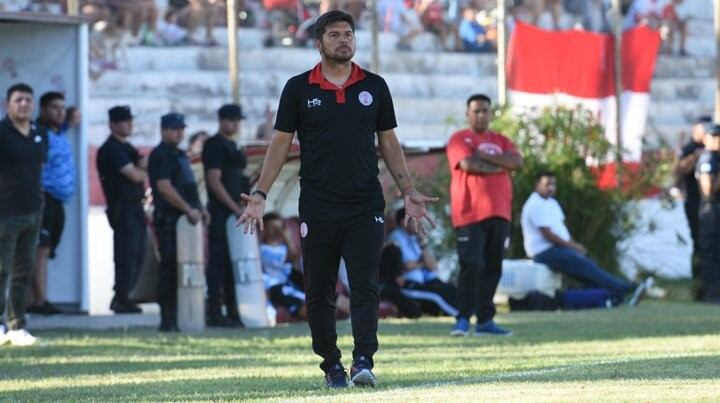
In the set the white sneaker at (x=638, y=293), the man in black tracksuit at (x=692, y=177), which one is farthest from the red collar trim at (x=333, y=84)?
the man in black tracksuit at (x=692, y=177)

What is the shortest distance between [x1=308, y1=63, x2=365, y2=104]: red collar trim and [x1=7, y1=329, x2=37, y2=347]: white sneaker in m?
4.98

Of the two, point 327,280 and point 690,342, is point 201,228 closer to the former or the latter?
point 690,342

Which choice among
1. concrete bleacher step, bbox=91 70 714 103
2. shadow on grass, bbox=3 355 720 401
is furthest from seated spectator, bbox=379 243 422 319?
shadow on grass, bbox=3 355 720 401

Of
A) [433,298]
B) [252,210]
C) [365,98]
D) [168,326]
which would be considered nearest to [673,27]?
[433,298]

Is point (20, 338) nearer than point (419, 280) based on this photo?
Yes

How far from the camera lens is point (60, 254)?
53.9 feet

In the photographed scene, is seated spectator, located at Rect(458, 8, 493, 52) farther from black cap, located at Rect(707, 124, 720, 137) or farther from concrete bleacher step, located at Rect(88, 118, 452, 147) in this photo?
black cap, located at Rect(707, 124, 720, 137)

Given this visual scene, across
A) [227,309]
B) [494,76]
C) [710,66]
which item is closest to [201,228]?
[227,309]

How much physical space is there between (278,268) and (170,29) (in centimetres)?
708

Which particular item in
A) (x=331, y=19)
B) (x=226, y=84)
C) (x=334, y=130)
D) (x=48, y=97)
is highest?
(x=331, y=19)

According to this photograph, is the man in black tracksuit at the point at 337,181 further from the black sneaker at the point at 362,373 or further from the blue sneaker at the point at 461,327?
the blue sneaker at the point at 461,327

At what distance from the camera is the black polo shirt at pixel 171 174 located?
49.5 ft

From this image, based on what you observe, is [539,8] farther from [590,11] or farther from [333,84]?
[333,84]

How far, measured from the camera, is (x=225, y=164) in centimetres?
1548
